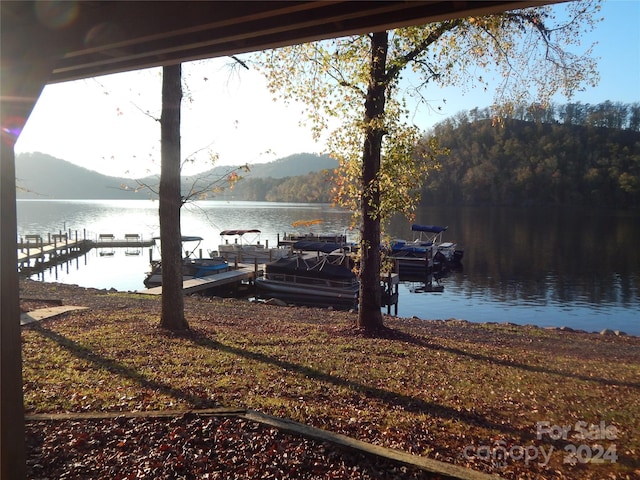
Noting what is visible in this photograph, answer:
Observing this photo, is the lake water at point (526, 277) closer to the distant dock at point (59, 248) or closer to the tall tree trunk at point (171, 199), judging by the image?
the tall tree trunk at point (171, 199)

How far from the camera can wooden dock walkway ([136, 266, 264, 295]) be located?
22.5m

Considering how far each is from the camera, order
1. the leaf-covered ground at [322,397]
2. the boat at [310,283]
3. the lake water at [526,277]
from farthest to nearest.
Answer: the boat at [310,283] → the lake water at [526,277] → the leaf-covered ground at [322,397]

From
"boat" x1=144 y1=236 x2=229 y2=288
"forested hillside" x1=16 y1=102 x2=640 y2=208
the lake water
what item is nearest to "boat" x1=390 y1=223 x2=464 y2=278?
the lake water

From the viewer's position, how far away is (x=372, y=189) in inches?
387

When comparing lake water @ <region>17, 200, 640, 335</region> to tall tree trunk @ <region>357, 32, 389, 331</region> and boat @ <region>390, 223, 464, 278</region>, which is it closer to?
boat @ <region>390, 223, 464, 278</region>

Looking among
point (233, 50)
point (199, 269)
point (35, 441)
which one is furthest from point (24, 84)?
point (199, 269)

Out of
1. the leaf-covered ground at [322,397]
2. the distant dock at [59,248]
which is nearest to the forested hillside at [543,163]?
the distant dock at [59,248]

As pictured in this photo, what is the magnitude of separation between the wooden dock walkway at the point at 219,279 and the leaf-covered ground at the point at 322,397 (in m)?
12.0

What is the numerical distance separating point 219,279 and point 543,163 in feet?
305

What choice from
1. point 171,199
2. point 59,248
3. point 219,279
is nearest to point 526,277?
A: point 219,279

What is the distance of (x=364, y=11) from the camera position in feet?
10.5

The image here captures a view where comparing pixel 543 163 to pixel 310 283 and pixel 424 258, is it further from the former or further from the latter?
pixel 310 283

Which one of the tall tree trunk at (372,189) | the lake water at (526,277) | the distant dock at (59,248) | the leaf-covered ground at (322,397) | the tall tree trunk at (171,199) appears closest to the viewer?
the leaf-covered ground at (322,397)

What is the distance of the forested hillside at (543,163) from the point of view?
92375 millimetres
